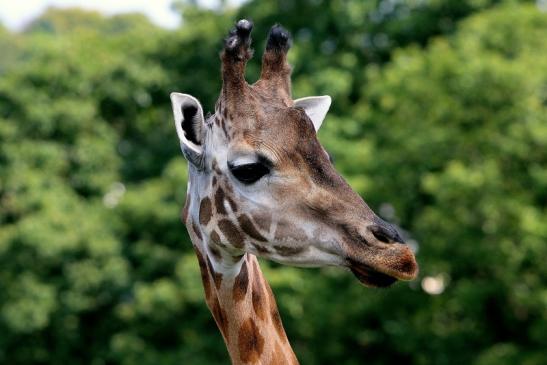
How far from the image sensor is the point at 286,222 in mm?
4453

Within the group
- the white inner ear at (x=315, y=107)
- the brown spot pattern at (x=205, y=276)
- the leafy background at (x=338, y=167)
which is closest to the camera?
the brown spot pattern at (x=205, y=276)

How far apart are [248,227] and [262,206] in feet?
0.39

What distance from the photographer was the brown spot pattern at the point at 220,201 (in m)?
4.61

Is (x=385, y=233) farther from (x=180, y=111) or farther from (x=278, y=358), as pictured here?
(x=180, y=111)

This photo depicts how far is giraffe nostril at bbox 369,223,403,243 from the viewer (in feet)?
13.6

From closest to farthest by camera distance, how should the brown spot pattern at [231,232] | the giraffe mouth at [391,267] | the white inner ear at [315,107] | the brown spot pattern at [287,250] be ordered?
the giraffe mouth at [391,267] < the brown spot pattern at [287,250] < the brown spot pattern at [231,232] < the white inner ear at [315,107]

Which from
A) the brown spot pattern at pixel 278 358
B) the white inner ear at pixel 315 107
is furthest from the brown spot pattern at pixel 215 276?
the white inner ear at pixel 315 107

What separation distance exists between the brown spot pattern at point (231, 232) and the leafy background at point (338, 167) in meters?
16.3

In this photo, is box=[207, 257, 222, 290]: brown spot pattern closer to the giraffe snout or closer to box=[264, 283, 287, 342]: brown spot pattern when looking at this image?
box=[264, 283, 287, 342]: brown spot pattern

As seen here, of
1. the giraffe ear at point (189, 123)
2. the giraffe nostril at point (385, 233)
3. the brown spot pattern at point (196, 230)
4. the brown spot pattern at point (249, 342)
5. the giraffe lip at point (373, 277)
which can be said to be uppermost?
the giraffe ear at point (189, 123)

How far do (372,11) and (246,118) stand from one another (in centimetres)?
2473

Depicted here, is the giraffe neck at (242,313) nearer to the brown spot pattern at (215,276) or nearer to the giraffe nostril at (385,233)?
the brown spot pattern at (215,276)

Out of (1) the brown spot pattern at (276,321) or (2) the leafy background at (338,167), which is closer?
(1) the brown spot pattern at (276,321)

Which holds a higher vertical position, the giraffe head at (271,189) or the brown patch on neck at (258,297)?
the giraffe head at (271,189)
